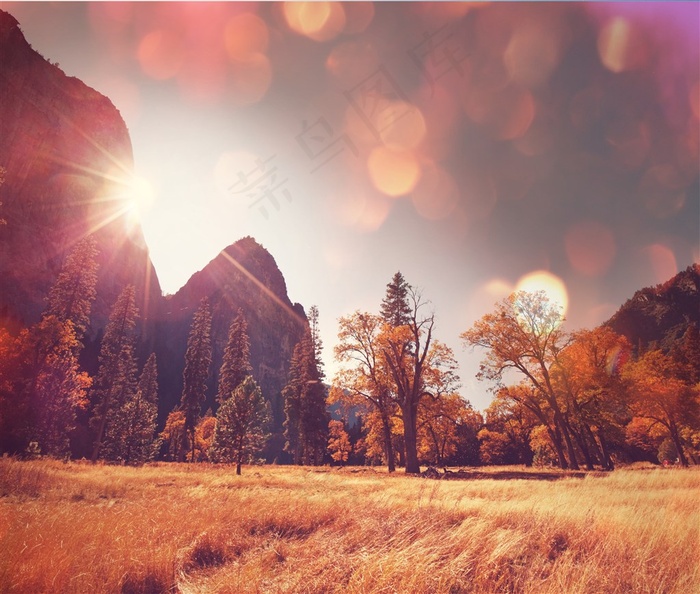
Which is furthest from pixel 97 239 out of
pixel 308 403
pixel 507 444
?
pixel 507 444

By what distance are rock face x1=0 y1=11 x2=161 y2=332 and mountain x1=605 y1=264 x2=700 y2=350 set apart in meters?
122

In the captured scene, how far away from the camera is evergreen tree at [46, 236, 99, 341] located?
84.4 ft

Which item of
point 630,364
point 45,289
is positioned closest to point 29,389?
point 630,364

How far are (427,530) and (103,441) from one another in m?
56.4

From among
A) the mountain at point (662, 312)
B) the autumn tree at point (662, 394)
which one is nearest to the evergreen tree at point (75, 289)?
the autumn tree at point (662, 394)

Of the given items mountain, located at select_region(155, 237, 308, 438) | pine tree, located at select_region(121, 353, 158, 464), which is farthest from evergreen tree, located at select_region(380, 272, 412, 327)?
mountain, located at select_region(155, 237, 308, 438)

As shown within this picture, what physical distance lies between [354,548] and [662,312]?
98.5 metres

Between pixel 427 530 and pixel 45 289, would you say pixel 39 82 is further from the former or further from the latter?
pixel 427 530

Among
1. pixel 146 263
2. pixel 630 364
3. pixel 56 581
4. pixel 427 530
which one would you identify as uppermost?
pixel 146 263

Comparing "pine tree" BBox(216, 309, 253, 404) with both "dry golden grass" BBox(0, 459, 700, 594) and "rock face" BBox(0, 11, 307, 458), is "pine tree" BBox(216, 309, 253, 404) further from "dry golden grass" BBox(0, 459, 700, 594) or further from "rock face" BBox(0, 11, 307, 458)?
"dry golden grass" BBox(0, 459, 700, 594)

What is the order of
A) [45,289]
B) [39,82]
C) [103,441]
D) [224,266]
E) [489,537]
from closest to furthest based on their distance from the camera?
[489,537]
[103,441]
[45,289]
[39,82]
[224,266]

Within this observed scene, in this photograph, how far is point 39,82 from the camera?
275 feet

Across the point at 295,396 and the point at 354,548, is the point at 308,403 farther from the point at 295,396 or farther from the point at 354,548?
the point at 354,548

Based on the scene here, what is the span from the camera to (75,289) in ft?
85.8
